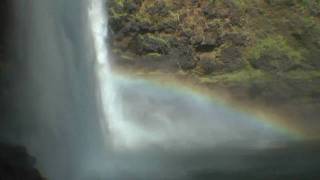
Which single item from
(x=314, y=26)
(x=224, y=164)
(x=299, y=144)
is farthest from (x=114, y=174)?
(x=314, y=26)

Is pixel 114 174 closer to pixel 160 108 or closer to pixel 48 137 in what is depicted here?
pixel 48 137

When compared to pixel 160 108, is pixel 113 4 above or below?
above

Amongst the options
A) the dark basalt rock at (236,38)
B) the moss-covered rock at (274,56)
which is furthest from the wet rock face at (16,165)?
the dark basalt rock at (236,38)

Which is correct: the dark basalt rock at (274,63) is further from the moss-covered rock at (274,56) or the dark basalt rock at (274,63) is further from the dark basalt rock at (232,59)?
the dark basalt rock at (232,59)

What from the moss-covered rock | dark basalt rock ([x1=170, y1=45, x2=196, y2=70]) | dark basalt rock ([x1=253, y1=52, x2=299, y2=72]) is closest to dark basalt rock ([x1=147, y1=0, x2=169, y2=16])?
dark basalt rock ([x1=170, y1=45, x2=196, y2=70])

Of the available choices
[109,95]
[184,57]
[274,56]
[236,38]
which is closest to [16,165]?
[109,95]

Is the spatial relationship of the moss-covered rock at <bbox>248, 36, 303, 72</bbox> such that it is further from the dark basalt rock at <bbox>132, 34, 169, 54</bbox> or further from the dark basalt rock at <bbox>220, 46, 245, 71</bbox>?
the dark basalt rock at <bbox>132, 34, 169, 54</bbox>

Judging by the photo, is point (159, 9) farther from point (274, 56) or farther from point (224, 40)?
point (274, 56)
